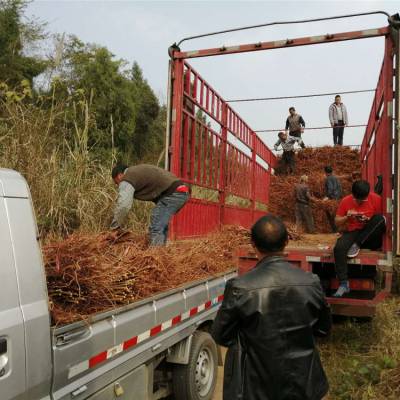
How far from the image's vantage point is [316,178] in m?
9.52

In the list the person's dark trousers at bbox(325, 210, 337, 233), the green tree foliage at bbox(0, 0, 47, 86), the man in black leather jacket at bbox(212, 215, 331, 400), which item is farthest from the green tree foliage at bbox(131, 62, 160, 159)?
the man in black leather jacket at bbox(212, 215, 331, 400)

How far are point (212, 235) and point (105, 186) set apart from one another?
152cm

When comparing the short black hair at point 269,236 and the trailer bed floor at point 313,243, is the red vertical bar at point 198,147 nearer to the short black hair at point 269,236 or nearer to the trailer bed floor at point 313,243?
the trailer bed floor at point 313,243

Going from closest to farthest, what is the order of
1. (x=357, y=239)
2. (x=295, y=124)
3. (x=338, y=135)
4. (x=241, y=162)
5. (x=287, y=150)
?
1. (x=357, y=239)
2. (x=241, y=162)
3. (x=287, y=150)
4. (x=295, y=124)
5. (x=338, y=135)

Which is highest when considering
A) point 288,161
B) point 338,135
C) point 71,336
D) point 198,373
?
point 338,135

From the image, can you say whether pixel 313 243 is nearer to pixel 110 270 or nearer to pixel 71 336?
pixel 110 270

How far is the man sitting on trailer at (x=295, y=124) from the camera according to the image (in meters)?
10.3

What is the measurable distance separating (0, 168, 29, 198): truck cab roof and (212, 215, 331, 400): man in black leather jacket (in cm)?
99

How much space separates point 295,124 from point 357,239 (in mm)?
6431

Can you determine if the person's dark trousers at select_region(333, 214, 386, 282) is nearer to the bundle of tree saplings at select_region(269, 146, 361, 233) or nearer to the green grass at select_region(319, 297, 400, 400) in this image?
the green grass at select_region(319, 297, 400, 400)

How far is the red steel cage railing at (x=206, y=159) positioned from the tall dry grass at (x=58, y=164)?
0.98 meters

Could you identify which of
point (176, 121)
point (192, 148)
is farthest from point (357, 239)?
point (176, 121)

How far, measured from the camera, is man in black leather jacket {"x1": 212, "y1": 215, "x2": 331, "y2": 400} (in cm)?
183

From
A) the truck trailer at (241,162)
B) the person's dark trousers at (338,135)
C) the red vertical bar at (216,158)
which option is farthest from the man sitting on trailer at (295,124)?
the red vertical bar at (216,158)
